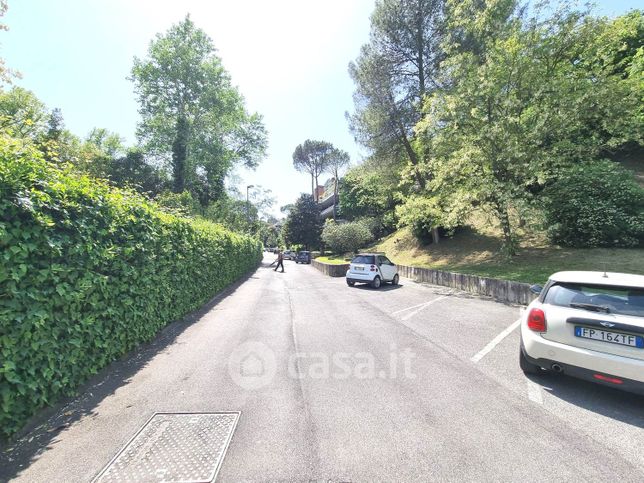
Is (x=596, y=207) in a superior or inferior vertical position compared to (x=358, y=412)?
superior

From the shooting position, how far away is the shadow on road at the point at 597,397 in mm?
3443

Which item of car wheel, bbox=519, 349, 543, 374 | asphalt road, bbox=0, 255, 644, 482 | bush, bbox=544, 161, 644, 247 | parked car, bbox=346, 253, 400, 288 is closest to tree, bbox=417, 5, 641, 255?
bush, bbox=544, 161, 644, 247

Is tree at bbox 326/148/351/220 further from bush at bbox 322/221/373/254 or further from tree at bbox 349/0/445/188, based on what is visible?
tree at bbox 349/0/445/188

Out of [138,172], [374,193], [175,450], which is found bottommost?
[175,450]

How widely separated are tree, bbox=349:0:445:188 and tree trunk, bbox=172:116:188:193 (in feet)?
56.1

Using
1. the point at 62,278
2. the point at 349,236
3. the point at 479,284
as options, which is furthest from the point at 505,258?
the point at 349,236

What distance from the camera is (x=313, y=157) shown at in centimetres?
6366

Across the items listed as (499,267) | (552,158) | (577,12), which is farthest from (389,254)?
(577,12)

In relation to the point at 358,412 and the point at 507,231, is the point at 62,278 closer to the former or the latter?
the point at 358,412

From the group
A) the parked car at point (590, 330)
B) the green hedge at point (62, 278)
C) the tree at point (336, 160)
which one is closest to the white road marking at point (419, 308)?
the parked car at point (590, 330)

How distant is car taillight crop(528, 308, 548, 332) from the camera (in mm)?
4082

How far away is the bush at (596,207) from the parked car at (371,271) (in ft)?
23.4

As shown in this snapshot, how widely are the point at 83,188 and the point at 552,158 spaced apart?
617 inches

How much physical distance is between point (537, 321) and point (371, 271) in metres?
10.4
